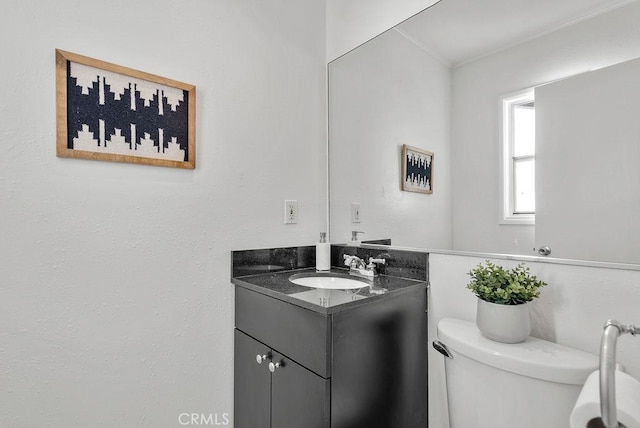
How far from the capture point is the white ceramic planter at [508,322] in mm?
899

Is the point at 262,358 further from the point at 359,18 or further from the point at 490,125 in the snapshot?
the point at 359,18

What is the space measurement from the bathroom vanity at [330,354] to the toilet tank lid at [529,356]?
215 mm

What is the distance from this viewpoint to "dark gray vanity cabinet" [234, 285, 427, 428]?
37.9 inches

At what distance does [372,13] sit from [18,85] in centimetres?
134

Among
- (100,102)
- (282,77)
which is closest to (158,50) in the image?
(100,102)

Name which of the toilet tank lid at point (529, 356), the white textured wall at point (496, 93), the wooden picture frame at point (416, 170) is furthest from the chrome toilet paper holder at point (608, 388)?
the wooden picture frame at point (416, 170)

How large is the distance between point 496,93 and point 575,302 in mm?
687

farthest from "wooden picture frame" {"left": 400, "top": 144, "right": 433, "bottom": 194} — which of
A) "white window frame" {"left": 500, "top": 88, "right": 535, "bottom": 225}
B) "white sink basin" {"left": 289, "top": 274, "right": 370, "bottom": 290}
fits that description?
"white sink basin" {"left": 289, "top": 274, "right": 370, "bottom": 290}

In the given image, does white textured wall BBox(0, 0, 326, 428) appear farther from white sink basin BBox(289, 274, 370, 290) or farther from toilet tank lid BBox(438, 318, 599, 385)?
toilet tank lid BBox(438, 318, 599, 385)

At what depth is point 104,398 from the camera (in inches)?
42.8

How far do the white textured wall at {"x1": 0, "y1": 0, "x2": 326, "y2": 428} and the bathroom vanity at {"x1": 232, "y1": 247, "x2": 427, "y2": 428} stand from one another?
0.53 ft

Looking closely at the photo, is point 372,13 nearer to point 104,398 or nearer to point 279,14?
point 279,14

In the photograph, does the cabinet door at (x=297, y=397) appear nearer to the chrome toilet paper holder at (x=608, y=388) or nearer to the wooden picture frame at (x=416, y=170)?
the chrome toilet paper holder at (x=608, y=388)

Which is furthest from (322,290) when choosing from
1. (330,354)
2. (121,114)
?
(121,114)
